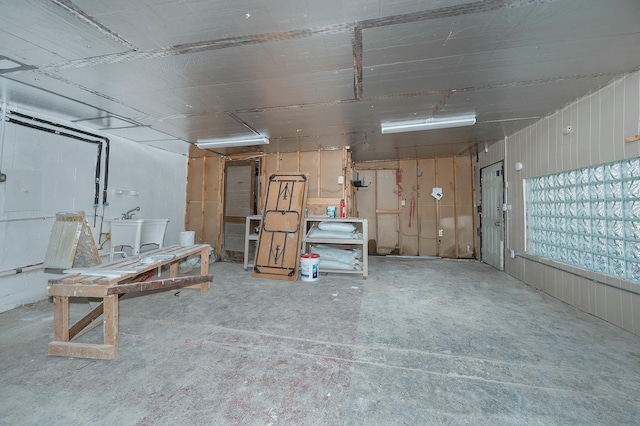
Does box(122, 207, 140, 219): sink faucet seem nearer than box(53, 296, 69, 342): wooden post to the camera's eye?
No

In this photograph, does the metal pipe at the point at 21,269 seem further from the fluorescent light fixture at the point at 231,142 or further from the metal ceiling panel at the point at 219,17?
the metal ceiling panel at the point at 219,17

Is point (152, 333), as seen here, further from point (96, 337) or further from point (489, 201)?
point (489, 201)

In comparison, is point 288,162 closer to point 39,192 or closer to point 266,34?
Result: point 266,34

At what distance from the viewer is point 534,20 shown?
65.1 inches

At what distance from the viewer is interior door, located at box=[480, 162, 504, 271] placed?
4.62 metres

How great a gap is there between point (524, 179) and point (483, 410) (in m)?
3.80

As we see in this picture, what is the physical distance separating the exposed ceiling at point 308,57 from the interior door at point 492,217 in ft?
5.10

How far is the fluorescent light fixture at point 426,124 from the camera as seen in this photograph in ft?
Answer: 11.5

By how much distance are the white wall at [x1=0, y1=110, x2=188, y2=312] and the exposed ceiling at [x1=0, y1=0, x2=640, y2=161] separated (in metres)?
0.47

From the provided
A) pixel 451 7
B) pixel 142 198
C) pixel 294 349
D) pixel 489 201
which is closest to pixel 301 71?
pixel 451 7

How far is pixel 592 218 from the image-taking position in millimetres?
2756

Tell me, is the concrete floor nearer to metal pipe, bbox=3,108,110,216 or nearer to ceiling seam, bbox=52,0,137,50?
metal pipe, bbox=3,108,110,216

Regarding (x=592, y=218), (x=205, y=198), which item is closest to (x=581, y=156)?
(x=592, y=218)

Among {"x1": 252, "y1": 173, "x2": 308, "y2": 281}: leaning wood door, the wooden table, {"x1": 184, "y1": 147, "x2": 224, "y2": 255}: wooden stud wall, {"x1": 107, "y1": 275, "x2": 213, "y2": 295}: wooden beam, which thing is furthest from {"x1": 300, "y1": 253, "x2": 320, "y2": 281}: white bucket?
{"x1": 184, "y1": 147, "x2": 224, "y2": 255}: wooden stud wall
